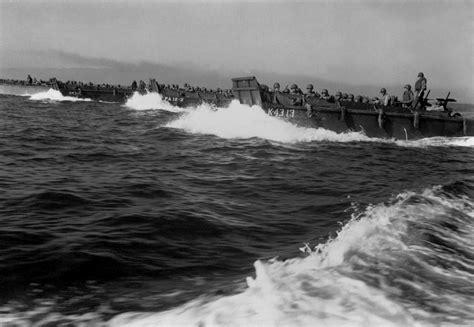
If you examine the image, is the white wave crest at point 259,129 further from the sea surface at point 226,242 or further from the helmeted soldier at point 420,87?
the sea surface at point 226,242

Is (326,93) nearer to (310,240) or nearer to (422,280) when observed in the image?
(310,240)

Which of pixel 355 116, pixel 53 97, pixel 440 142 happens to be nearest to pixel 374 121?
pixel 355 116

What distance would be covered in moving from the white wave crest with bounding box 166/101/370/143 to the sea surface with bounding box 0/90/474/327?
6270 millimetres

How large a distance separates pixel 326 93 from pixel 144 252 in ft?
55.9

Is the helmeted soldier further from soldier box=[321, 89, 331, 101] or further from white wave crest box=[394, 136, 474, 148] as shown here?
soldier box=[321, 89, 331, 101]

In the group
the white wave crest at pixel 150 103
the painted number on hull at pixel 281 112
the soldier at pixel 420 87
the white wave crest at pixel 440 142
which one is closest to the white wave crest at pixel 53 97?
the white wave crest at pixel 150 103

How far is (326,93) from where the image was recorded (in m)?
20.3

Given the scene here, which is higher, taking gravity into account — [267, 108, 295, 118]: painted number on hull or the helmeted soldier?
the helmeted soldier

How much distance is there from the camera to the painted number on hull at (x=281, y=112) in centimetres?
1873

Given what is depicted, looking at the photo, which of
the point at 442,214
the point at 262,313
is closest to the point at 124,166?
the point at 442,214

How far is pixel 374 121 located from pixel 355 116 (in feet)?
3.24

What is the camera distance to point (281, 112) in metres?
19.0

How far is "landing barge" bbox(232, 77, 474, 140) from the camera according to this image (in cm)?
1866

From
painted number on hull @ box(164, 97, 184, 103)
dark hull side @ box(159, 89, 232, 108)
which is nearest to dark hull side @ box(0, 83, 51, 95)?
dark hull side @ box(159, 89, 232, 108)
